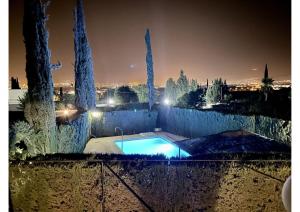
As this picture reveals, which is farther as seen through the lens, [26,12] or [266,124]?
[266,124]

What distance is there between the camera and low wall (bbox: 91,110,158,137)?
16047 millimetres

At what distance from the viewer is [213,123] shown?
40.7 ft

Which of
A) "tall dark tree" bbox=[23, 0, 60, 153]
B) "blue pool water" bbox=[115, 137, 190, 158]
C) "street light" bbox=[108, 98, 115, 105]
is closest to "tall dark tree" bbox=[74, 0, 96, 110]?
"blue pool water" bbox=[115, 137, 190, 158]

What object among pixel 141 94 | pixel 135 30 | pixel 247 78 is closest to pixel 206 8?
pixel 135 30

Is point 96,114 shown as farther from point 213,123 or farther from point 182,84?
point 182,84

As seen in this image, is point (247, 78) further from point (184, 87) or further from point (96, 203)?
point (96, 203)

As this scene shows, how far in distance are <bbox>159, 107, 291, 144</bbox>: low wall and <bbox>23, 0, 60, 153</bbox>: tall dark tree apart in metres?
7.09

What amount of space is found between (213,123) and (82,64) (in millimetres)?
7409

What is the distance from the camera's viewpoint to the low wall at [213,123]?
8.79m

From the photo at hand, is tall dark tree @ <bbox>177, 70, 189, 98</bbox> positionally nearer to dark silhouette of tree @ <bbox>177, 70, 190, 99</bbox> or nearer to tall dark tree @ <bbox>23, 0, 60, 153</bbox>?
dark silhouette of tree @ <bbox>177, 70, 190, 99</bbox>

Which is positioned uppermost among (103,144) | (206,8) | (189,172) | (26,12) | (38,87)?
(206,8)

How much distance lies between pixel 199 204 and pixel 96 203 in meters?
1.63

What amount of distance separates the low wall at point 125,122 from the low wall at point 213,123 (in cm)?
80

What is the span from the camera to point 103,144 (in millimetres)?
13320
